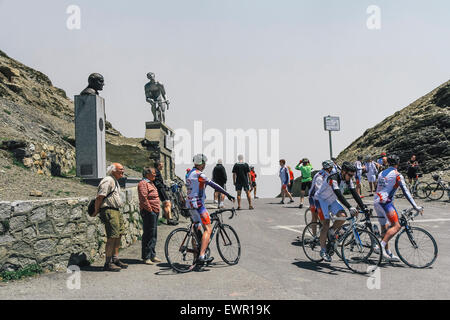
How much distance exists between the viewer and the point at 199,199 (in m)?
7.06

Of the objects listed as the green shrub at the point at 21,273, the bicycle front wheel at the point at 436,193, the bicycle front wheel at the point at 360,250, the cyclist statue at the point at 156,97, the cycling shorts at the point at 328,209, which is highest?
the cyclist statue at the point at 156,97

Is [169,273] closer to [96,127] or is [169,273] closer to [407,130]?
[96,127]

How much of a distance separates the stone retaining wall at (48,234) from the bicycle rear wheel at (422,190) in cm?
1509

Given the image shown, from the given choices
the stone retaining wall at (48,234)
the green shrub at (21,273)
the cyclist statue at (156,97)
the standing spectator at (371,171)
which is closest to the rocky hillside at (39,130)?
the cyclist statue at (156,97)

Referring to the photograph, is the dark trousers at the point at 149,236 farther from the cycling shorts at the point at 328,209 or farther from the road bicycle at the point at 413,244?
the road bicycle at the point at 413,244

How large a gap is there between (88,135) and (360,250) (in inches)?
325

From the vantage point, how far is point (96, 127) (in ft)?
38.9

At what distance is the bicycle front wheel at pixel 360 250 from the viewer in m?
6.68

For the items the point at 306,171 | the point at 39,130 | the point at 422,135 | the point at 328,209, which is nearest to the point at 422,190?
the point at 306,171

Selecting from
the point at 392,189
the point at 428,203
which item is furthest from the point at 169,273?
the point at 428,203

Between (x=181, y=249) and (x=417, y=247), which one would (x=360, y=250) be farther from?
(x=181, y=249)

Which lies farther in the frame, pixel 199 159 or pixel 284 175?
pixel 284 175

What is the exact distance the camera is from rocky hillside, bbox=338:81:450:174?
2572 centimetres
